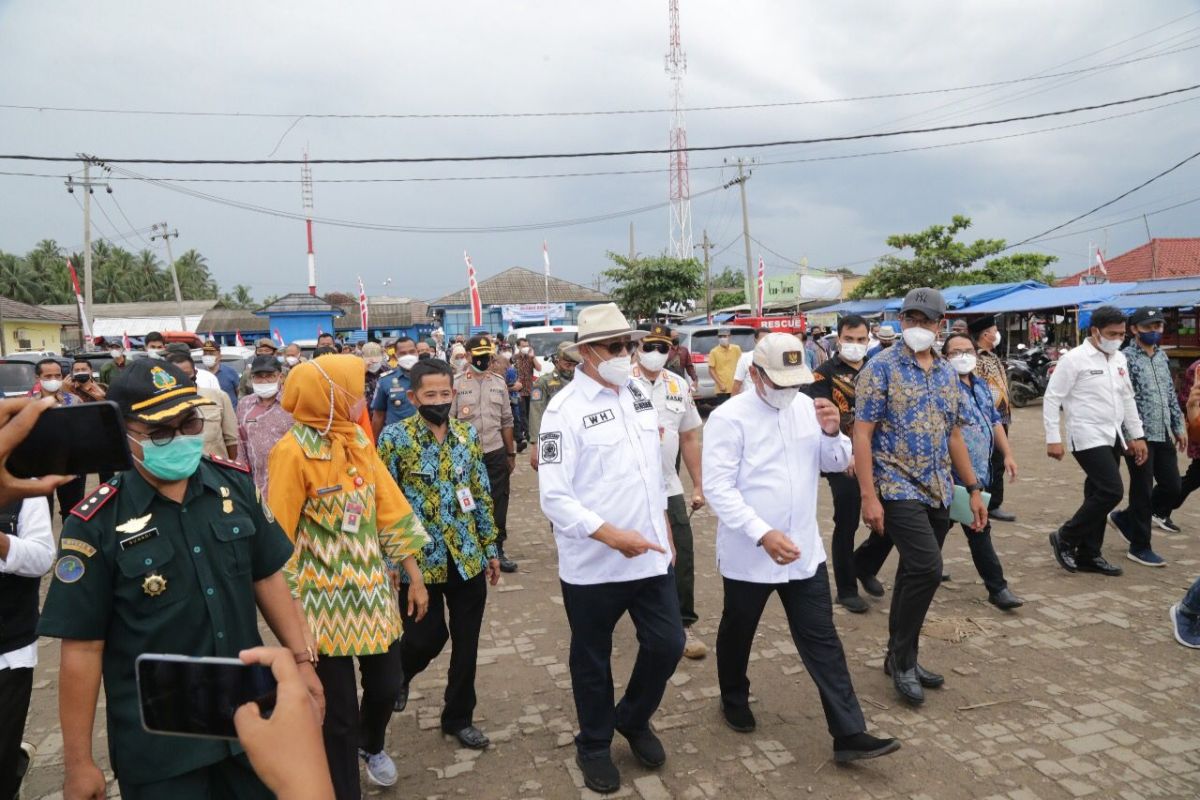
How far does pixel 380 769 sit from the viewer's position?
3.41 metres

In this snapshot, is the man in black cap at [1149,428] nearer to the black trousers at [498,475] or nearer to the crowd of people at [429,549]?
the crowd of people at [429,549]

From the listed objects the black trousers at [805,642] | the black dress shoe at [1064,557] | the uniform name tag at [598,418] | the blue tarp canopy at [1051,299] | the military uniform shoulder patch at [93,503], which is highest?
the blue tarp canopy at [1051,299]

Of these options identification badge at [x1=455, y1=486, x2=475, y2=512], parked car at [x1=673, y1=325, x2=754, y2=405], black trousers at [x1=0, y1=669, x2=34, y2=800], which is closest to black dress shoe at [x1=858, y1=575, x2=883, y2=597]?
identification badge at [x1=455, y1=486, x2=475, y2=512]

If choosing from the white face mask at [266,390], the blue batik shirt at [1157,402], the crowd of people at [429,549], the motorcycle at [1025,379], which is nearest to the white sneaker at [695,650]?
the crowd of people at [429,549]

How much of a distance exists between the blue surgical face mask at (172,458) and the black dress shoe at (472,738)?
6.86 ft

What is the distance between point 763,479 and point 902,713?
1.44 meters

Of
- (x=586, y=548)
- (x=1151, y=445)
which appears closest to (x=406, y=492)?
(x=586, y=548)

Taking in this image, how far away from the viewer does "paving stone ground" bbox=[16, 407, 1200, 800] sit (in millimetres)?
3312

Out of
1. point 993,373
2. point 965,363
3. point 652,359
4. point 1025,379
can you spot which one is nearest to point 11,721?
point 652,359

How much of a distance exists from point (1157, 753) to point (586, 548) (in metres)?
2.65

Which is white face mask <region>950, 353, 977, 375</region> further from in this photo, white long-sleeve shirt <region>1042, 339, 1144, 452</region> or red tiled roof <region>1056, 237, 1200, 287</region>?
red tiled roof <region>1056, 237, 1200, 287</region>

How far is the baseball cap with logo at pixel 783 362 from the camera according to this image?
11.4 ft

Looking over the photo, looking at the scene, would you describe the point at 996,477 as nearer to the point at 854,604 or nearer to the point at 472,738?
the point at 854,604

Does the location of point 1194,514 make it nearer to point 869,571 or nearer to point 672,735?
point 869,571
